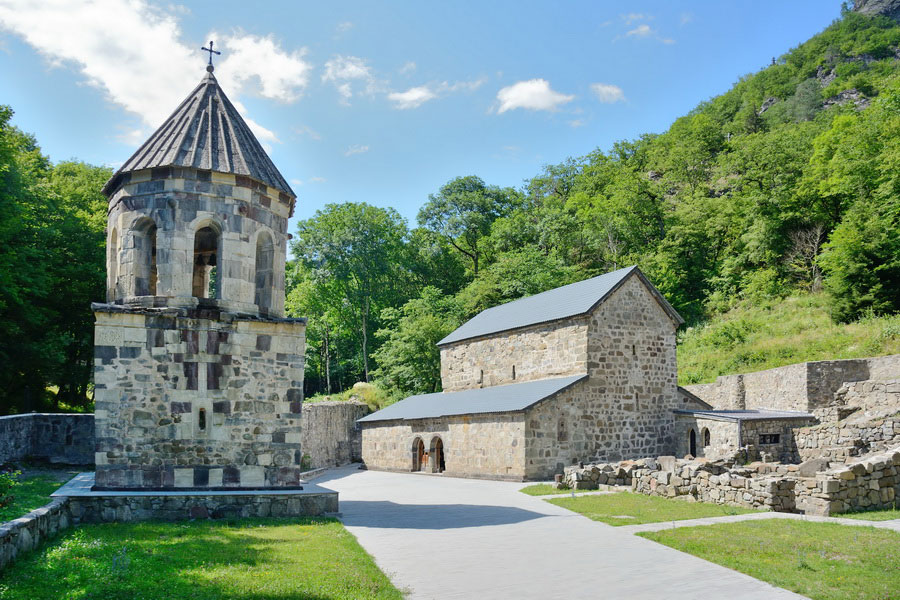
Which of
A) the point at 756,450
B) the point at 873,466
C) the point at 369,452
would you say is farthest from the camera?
the point at 369,452

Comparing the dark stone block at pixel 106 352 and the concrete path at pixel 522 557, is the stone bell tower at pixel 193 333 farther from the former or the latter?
the concrete path at pixel 522 557

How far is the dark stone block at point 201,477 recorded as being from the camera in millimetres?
12930

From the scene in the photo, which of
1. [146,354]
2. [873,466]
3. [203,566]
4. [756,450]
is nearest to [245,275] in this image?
[146,354]

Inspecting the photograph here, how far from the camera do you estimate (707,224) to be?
4675 cm

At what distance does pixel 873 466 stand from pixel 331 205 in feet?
146

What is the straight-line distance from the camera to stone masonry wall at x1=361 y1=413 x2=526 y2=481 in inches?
832

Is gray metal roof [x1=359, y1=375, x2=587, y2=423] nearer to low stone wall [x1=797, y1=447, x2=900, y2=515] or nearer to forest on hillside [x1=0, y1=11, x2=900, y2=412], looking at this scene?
forest on hillside [x1=0, y1=11, x2=900, y2=412]

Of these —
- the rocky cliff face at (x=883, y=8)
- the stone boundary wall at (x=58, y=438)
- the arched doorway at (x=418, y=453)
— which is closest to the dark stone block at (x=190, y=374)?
the stone boundary wall at (x=58, y=438)

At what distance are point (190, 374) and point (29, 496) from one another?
3.51m

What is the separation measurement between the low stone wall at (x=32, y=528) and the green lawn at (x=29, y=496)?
28 cm

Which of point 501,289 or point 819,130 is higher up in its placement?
point 819,130

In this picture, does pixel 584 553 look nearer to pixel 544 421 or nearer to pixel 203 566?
pixel 203 566

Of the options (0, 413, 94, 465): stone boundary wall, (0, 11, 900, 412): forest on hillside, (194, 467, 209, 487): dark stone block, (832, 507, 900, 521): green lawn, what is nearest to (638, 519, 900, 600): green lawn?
(832, 507, 900, 521): green lawn

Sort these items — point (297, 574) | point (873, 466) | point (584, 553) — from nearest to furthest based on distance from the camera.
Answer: point (297, 574) < point (584, 553) < point (873, 466)
